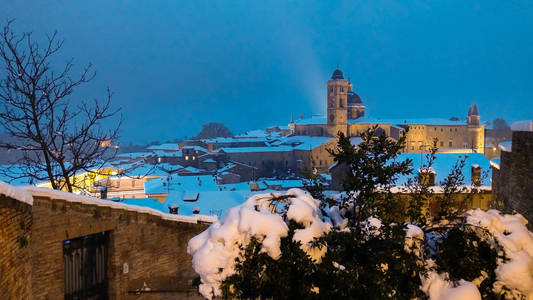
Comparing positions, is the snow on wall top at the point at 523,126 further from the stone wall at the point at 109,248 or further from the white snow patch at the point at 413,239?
the stone wall at the point at 109,248

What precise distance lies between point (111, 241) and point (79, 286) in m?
0.93

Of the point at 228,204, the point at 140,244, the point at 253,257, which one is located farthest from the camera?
the point at 228,204

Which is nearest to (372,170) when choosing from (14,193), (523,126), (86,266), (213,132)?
(523,126)

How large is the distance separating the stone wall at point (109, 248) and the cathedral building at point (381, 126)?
61111 millimetres

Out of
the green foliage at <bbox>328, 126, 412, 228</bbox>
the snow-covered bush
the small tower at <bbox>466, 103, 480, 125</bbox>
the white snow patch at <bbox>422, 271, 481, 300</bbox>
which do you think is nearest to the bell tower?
the small tower at <bbox>466, 103, 480, 125</bbox>

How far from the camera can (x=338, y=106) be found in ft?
223

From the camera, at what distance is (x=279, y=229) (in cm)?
418

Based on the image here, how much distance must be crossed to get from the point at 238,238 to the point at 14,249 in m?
3.01

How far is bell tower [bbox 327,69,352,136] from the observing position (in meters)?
67.9

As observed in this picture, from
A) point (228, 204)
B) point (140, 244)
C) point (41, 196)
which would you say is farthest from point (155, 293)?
point (228, 204)

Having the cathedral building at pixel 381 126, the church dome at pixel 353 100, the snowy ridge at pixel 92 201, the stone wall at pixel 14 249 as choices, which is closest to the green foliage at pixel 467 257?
the snowy ridge at pixel 92 201

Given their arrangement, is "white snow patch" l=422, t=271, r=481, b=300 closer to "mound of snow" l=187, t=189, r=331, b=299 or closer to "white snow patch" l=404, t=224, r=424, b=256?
"white snow patch" l=404, t=224, r=424, b=256

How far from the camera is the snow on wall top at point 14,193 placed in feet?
14.3

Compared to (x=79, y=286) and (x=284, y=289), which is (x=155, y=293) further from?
(x=284, y=289)
